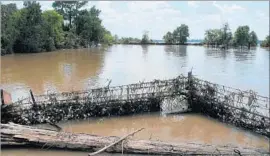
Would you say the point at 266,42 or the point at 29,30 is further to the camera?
the point at 266,42

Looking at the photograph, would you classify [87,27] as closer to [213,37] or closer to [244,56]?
[244,56]

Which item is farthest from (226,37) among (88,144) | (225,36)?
(88,144)

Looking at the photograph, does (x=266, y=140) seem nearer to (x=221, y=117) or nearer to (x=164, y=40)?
(x=221, y=117)

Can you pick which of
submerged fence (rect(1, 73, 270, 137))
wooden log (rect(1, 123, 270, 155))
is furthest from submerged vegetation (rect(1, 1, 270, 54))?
wooden log (rect(1, 123, 270, 155))

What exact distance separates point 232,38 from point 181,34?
911 inches

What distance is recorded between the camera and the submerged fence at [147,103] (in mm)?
12820

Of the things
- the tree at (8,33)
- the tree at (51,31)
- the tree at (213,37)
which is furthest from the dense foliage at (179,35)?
the tree at (8,33)

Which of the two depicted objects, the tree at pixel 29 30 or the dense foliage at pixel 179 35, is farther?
the dense foliage at pixel 179 35

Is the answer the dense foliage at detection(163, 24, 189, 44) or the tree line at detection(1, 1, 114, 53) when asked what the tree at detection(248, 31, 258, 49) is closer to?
the dense foliage at detection(163, 24, 189, 44)

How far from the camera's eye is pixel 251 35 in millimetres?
83062

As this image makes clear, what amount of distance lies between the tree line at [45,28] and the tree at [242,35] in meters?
29.1

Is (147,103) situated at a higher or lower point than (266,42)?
lower

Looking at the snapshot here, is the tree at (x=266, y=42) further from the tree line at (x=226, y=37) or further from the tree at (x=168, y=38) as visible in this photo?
the tree at (x=168, y=38)

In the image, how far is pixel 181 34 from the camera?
340ft
